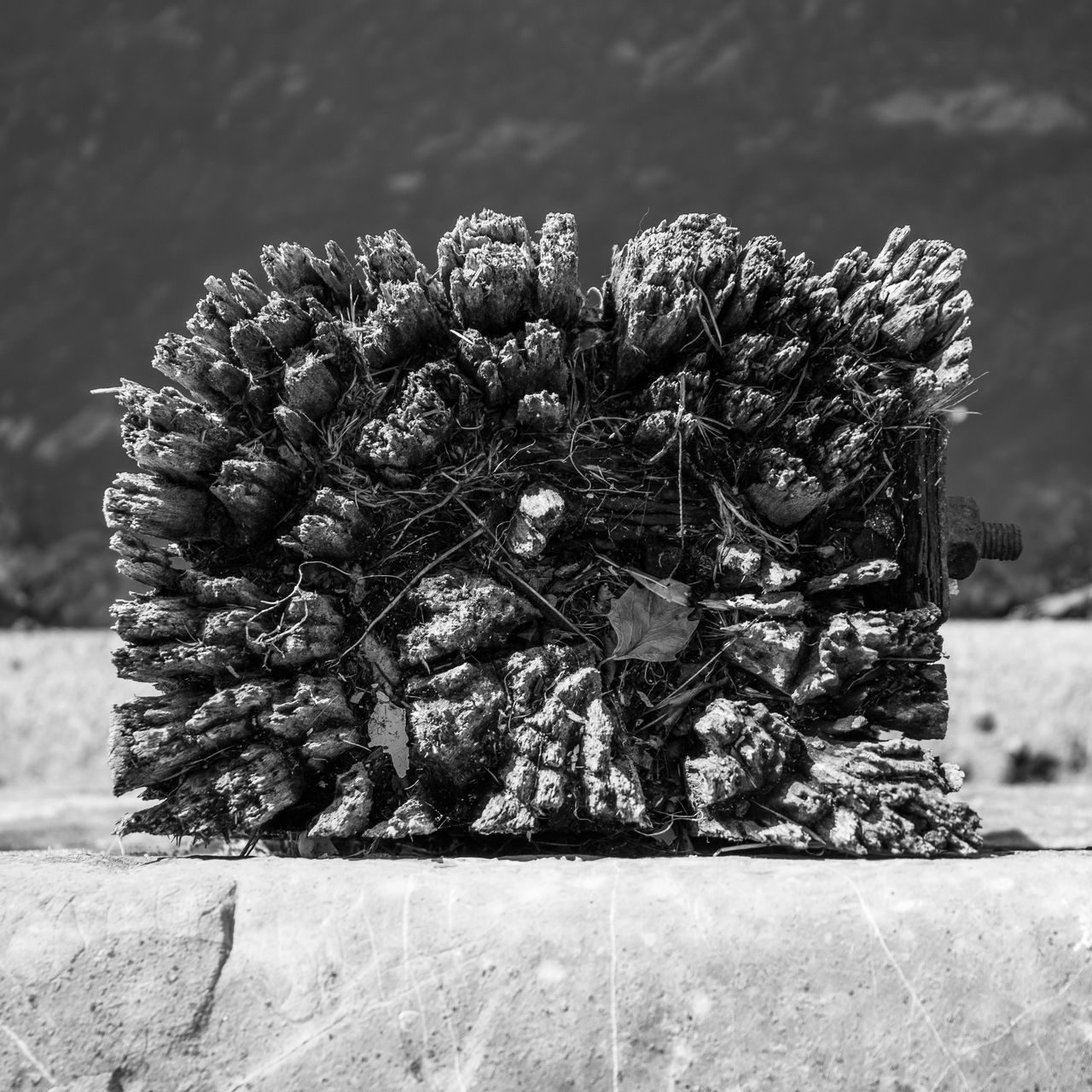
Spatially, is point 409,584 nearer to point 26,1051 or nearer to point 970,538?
point 26,1051

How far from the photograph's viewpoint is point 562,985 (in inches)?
47.4

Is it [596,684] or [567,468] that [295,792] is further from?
[567,468]

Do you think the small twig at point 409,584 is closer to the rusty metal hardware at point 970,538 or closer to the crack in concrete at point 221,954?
the crack in concrete at point 221,954

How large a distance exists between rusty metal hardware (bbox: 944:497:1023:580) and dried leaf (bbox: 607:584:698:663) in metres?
0.53

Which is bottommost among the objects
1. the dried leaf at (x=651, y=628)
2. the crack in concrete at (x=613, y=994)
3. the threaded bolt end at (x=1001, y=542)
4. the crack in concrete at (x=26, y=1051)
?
the crack in concrete at (x=26, y=1051)

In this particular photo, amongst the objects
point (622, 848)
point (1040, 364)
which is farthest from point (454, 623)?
point (1040, 364)

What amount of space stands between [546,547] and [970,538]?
2.61 feet

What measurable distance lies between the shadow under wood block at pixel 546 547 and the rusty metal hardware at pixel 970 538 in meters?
0.16

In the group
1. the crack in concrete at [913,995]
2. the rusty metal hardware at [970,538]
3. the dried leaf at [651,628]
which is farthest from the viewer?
the rusty metal hardware at [970,538]

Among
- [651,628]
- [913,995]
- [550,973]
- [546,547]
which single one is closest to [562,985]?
[550,973]

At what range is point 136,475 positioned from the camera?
154 centimetres

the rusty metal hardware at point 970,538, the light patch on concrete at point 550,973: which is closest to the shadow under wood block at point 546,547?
the rusty metal hardware at point 970,538

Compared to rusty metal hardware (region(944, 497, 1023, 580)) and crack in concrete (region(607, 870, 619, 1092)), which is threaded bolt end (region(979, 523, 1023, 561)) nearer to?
rusty metal hardware (region(944, 497, 1023, 580))

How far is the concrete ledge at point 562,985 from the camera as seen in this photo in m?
1.17
